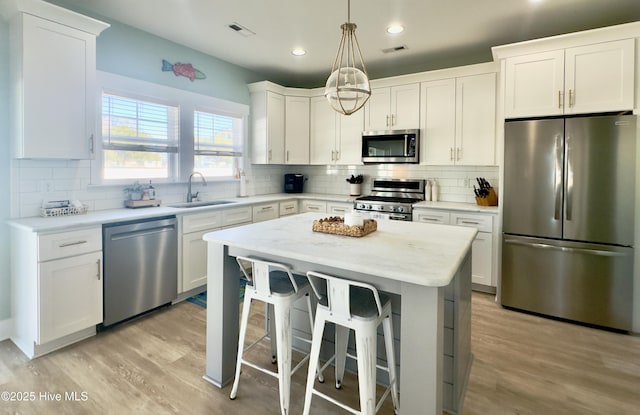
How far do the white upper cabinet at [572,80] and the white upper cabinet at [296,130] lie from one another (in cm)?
274

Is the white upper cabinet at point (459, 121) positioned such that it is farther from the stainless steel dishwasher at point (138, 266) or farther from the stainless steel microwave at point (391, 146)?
the stainless steel dishwasher at point (138, 266)

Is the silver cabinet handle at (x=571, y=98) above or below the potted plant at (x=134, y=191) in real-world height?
above

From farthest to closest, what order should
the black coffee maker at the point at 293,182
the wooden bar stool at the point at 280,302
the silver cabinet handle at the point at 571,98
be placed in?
the black coffee maker at the point at 293,182 < the silver cabinet handle at the point at 571,98 < the wooden bar stool at the point at 280,302

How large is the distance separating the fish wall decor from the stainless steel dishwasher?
1688mm

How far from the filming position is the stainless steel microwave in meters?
4.26

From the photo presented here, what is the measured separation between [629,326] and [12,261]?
197 inches

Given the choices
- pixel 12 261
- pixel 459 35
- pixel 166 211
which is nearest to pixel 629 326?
pixel 459 35

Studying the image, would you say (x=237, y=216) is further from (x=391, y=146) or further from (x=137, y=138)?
(x=391, y=146)

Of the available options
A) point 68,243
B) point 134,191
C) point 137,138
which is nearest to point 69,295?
point 68,243

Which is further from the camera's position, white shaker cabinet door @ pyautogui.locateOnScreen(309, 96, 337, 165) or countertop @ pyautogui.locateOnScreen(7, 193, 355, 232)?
white shaker cabinet door @ pyautogui.locateOnScreen(309, 96, 337, 165)

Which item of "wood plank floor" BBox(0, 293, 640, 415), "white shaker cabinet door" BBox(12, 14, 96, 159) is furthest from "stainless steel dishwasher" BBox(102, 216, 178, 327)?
"white shaker cabinet door" BBox(12, 14, 96, 159)

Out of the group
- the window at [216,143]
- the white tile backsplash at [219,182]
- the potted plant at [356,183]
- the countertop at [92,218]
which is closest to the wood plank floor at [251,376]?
the countertop at [92,218]

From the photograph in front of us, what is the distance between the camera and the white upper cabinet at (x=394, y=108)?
4.28 metres

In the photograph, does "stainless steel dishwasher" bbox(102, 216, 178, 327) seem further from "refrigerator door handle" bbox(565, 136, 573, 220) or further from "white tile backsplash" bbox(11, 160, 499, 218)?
"refrigerator door handle" bbox(565, 136, 573, 220)
